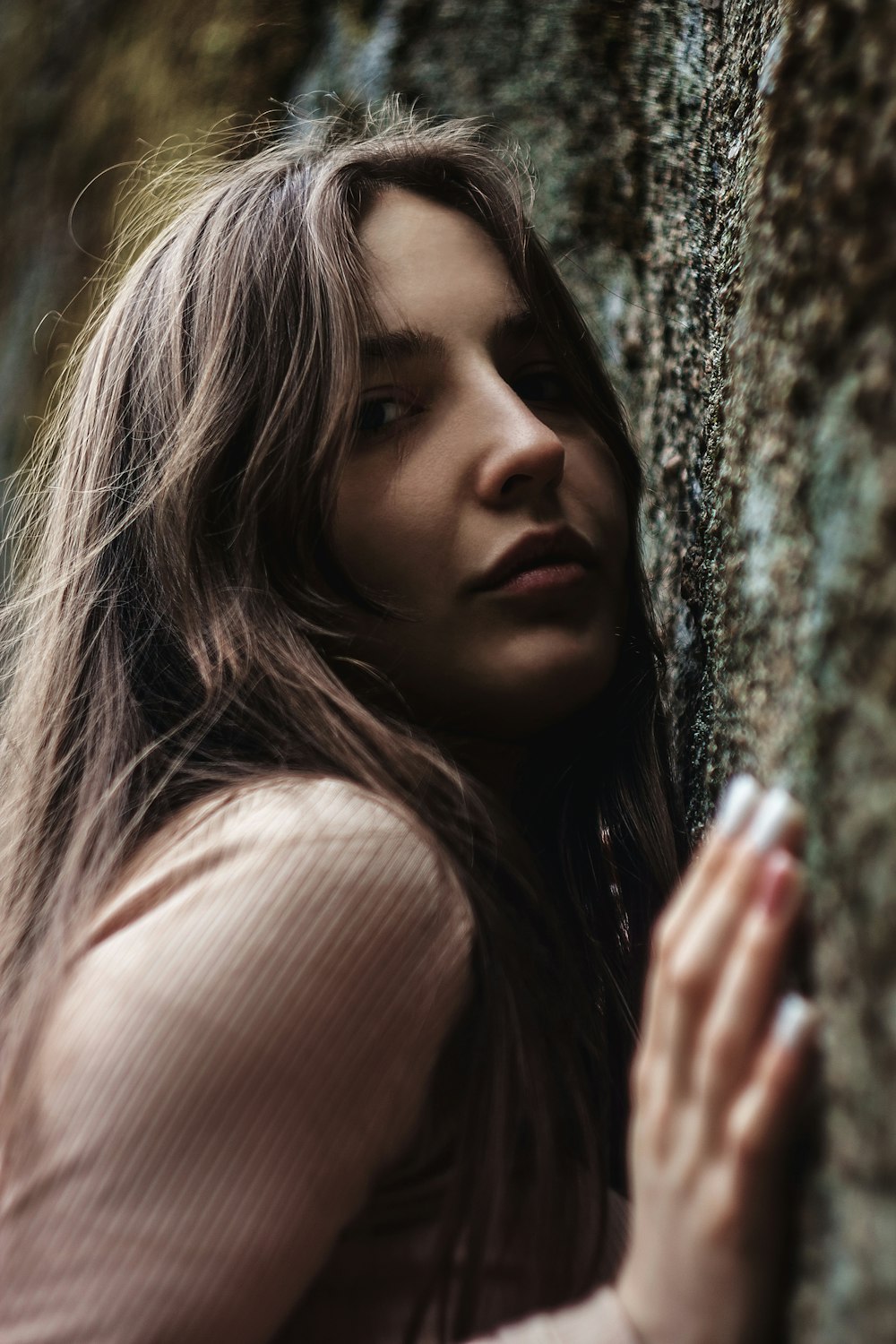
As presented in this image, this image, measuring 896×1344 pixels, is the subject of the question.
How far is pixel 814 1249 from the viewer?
2.42ft

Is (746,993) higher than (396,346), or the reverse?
(396,346)

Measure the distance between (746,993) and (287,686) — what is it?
1.88ft

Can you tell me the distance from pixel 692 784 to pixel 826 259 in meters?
0.82

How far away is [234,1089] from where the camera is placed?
0.85 metres

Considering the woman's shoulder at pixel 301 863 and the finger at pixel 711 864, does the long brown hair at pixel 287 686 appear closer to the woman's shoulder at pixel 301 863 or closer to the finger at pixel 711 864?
the woman's shoulder at pixel 301 863

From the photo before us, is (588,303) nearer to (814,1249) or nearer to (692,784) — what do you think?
(692,784)

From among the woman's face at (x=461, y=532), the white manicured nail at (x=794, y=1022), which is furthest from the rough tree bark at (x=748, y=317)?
the woman's face at (x=461, y=532)

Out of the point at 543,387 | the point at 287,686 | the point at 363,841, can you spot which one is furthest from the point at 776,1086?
the point at 543,387

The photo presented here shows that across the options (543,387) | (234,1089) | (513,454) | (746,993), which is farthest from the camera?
(543,387)

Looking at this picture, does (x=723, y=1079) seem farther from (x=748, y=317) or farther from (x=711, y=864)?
(x=748, y=317)

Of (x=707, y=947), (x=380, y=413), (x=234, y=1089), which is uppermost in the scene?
(x=380, y=413)

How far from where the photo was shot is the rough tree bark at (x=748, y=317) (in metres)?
0.70

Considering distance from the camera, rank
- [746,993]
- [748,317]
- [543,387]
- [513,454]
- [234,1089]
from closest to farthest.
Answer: [746,993]
[234,1089]
[748,317]
[513,454]
[543,387]

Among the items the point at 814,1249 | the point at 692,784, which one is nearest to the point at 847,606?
the point at 814,1249
